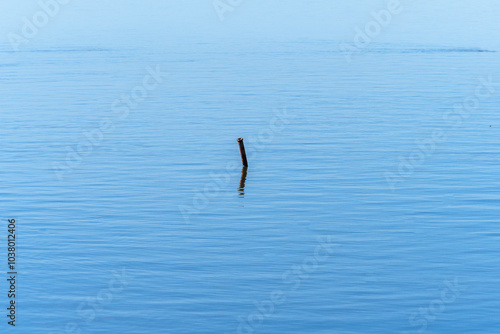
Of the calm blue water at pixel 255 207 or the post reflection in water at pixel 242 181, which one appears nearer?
the calm blue water at pixel 255 207

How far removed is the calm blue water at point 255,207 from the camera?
18094 mm

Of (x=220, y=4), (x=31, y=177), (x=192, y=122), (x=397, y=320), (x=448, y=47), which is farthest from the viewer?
(x=220, y=4)

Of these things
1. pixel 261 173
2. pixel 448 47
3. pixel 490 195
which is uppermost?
pixel 448 47

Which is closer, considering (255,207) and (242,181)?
(255,207)

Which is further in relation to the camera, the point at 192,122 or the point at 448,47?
the point at 448,47

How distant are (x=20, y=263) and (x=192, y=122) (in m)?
19.0

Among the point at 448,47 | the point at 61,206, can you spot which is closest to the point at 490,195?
the point at 61,206

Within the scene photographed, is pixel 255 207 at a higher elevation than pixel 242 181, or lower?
lower

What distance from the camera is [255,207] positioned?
2545cm

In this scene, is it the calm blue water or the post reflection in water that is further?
the post reflection in water

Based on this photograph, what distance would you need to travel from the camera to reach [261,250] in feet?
70.8

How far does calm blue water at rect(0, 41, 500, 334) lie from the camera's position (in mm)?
18094

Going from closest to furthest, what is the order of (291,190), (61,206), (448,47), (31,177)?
(61,206) → (291,190) → (31,177) → (448,47)

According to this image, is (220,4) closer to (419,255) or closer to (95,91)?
(95,91)
